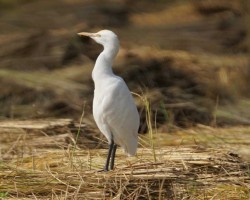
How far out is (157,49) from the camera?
9031 millimetres

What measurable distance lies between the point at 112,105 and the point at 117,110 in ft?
0.13

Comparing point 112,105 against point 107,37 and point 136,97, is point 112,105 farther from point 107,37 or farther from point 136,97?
point 136,97

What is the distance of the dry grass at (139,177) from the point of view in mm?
4367

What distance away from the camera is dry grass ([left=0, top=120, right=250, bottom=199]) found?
437cm

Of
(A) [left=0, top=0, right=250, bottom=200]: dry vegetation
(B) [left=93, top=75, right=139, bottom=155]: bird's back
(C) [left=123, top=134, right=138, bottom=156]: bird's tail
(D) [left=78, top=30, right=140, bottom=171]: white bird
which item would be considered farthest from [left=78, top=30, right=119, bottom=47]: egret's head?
(C) [left=123, top=134, right=138, bottom=156]: bird's tail

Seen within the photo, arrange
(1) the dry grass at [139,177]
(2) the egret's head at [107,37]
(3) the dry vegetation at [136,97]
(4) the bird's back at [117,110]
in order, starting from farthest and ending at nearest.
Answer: (2) the egret's head at [107,37], (4) the bird's back at [117,110], (3) the dry vegetation at [136,97], (1) the dry grass at [139,177]

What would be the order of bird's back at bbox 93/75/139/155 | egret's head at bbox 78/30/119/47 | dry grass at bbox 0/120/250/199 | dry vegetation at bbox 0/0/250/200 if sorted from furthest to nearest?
1. egret's head at bbox 78/30/119/47
2. bird's back at bbox 93/75/139/155
3. dry vegetation at bbox 0/0/250/200
4. dry grass at bbox 0/120/250/199

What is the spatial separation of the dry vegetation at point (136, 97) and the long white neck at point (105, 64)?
0.26 meters

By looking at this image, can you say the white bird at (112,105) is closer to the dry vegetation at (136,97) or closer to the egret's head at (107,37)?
the egret's head at (107,37)

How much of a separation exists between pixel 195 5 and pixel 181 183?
675 centimetres

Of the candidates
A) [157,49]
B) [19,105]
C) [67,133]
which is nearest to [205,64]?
[157,49]

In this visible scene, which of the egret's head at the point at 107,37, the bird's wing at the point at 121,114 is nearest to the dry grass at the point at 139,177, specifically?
the bird's wing at the point at 121,114

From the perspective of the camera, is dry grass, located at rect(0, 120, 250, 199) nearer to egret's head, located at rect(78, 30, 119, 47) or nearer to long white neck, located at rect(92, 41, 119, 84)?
long white neck, located at rect(92, 41, 119, 84)

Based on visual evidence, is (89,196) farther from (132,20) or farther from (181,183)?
(132,20)
